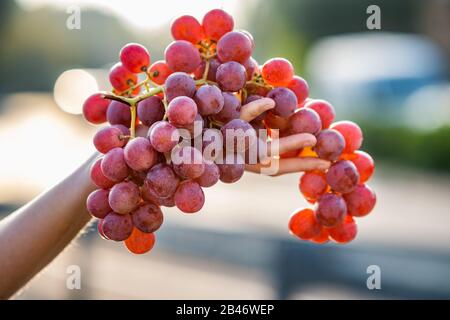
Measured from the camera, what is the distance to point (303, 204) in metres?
5.64

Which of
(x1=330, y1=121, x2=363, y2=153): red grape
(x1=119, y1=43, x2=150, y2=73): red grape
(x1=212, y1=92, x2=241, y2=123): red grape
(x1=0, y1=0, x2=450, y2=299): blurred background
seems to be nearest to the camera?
(x1=212, y1=92, x2=241, y2=123): red grape

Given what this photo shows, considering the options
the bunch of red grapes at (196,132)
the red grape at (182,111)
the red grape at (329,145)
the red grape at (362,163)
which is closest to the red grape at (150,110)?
the bunch of red grapes at (196,132)

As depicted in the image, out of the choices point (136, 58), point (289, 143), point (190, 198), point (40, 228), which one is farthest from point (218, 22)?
point (40, 228)

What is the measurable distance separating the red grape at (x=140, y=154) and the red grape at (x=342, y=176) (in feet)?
1.51

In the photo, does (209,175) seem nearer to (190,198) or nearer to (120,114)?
(190,198)

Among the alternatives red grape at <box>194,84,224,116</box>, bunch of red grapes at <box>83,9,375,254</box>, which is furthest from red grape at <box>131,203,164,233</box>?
red grape at <box>194,84,224,116</box>

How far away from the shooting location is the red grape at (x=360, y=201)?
1397 mm

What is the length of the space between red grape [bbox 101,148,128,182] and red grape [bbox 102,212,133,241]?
0.29 feet

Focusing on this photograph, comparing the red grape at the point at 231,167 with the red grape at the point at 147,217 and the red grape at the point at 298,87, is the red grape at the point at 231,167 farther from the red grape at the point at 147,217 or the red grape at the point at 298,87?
the red grape at the point at 298,87

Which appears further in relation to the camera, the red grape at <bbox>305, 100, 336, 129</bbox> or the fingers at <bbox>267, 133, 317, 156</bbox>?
the red grape at <bbox>305, 100, 336, 129</bbox>

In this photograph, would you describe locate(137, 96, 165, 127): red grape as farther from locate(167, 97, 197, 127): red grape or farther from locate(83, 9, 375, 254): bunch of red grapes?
locate(167, 97, 197, 127): red grape

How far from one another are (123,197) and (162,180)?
97 mm

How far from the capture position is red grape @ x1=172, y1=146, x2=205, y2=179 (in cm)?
109

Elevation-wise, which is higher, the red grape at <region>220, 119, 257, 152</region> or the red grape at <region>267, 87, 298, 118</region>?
the red grape at <region>267, 87, 298, 118</region>
